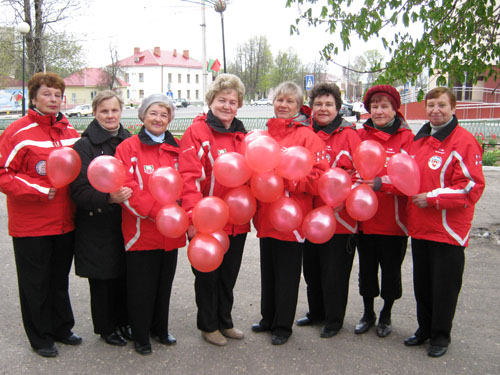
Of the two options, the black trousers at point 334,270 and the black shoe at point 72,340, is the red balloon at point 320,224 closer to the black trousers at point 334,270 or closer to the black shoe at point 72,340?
the black trousers at point 334,270

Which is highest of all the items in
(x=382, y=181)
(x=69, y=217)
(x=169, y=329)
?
(x=382, y=181)

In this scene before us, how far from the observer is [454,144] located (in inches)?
122

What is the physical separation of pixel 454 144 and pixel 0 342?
375 cm

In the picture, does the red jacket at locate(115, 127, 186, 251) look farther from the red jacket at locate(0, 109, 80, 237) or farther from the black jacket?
the red jacket at locate(0, 109, 80, 237)

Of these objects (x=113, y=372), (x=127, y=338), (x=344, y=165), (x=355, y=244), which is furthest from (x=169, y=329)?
(x=344, y=165)

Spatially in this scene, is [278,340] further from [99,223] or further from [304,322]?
[99,223]

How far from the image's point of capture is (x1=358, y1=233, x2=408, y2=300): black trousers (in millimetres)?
3498

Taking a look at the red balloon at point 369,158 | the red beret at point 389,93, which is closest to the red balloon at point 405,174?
the red balloon at point 369,158

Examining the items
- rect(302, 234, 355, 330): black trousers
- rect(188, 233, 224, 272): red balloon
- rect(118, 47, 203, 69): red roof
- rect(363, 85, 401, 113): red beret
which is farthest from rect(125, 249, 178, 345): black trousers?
rect(118, 47, 203, 69): red roof

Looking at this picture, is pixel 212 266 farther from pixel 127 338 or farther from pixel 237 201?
pixel 127 338

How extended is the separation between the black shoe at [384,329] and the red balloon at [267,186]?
1.48m

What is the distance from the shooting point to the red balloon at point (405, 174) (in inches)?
118

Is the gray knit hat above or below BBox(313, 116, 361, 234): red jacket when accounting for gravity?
above

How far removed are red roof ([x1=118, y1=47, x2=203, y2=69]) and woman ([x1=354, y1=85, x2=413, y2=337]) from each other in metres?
76.6
